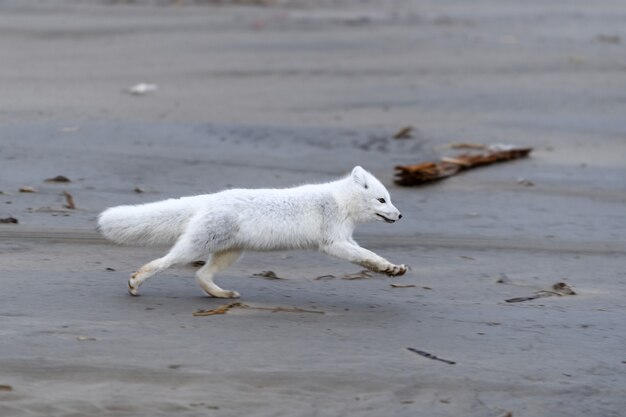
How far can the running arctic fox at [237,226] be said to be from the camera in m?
6.56

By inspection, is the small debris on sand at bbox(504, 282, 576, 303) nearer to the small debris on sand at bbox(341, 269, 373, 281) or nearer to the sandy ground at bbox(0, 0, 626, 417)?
the sandy ground at bbox(0, 0, 626, 417)

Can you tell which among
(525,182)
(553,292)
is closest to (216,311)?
(553,292)

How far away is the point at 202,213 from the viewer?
21.7ft

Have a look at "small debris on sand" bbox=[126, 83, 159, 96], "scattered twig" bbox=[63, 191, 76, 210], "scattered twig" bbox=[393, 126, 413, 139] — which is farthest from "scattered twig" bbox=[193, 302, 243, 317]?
"small debris on sand" bbox=[126, 83, 159, 96]

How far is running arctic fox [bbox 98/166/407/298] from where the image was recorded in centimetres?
656

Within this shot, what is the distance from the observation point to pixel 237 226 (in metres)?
6.63

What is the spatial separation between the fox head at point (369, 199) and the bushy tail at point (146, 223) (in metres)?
1.00

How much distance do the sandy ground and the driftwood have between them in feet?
0.32

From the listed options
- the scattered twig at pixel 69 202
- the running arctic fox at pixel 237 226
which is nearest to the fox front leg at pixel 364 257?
the running arctic fox at pixel 237 226

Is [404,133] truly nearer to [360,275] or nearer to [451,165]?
[451,165]

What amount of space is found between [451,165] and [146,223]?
4125 mm

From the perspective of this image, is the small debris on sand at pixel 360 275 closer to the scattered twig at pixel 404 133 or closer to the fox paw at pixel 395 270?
the fox paw at pixel 395 270

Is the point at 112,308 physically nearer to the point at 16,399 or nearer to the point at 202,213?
the point at 202,213

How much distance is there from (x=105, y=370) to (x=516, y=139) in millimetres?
6950
